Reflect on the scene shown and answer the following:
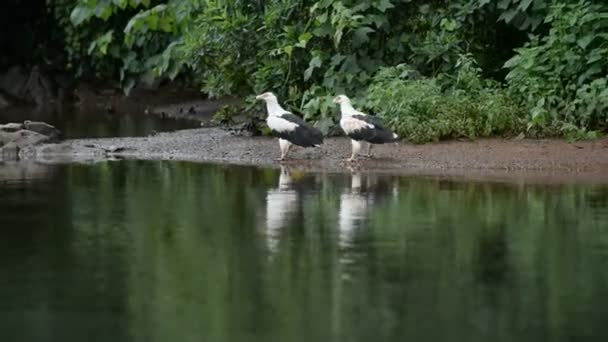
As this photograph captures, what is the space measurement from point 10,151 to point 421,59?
5807 mm

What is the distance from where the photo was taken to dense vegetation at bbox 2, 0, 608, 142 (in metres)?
17.8

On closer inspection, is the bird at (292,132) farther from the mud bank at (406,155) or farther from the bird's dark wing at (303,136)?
the mud bank at (406,155)

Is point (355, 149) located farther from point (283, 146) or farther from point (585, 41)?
point (585, 41)

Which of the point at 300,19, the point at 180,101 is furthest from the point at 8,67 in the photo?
the point at 300,19

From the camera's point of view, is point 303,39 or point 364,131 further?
point 303,39

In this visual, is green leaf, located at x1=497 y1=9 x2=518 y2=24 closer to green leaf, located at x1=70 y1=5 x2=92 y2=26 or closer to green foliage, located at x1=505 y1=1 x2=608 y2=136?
green foliage, located at x1=505 y1=1 x2=608 y2=136

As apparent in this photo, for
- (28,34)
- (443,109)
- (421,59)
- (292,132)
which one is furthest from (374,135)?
(28,34)

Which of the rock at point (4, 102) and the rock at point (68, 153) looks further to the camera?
the rock at point (4, 102)

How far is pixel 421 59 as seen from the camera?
1980cm

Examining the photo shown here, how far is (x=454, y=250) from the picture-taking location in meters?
10.2

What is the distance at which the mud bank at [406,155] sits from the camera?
51.5ft

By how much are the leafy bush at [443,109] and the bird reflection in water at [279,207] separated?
9.26ft

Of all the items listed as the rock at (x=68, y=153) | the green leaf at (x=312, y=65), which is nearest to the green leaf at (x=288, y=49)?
the green leaf at (x=312, y=65)

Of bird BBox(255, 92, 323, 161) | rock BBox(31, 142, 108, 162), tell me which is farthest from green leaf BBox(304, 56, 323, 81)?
rock BBox(31, 142, 108, 162)
